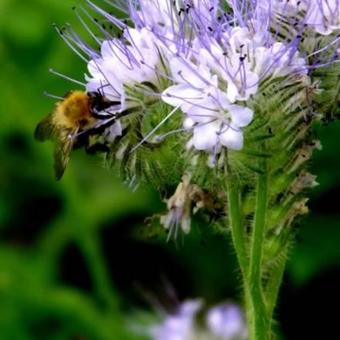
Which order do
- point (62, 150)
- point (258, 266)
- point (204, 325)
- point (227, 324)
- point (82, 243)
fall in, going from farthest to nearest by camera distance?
point (82, 243) < point (204, 325) < point (227, 324) < point (62, 150) < point (258, 266)

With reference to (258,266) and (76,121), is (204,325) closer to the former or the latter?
(76,121)

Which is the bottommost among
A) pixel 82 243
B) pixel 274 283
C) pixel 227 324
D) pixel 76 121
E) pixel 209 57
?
pixel 274 283

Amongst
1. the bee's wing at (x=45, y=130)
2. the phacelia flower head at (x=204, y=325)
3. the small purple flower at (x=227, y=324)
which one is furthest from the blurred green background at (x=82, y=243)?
the bee's wing at (x=45, y=130)

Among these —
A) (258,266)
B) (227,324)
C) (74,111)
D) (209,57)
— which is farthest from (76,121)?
(227,324)

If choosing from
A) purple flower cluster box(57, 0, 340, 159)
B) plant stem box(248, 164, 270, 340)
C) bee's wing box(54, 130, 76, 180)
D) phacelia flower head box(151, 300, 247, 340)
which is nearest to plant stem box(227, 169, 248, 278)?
plant stem box(248, 164, 270, 340)

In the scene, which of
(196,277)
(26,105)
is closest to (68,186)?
(26,105)

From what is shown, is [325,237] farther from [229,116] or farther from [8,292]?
[229,116]
